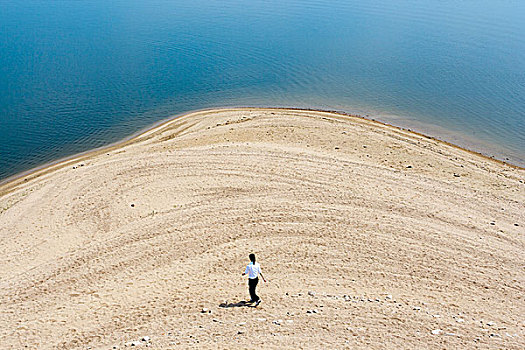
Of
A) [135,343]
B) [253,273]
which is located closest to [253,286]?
[253,273]

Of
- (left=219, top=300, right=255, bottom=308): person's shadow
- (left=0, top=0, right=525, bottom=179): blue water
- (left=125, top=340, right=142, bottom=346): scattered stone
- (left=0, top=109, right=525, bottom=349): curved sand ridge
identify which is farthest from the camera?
(left=0, top=0, right=525, bottom=179): blue water

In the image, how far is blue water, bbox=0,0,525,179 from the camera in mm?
28625

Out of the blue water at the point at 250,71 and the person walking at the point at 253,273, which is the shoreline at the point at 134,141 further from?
the person walking at the point at 253,273

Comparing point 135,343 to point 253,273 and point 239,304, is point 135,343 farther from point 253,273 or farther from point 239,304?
point 253,273

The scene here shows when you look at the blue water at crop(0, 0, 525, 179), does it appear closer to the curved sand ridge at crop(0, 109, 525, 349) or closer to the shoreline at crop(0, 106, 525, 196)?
the shoreline at crop(0, 106, 525, 196)

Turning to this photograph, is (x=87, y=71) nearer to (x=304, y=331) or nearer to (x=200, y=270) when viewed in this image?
(x=200, y=270)

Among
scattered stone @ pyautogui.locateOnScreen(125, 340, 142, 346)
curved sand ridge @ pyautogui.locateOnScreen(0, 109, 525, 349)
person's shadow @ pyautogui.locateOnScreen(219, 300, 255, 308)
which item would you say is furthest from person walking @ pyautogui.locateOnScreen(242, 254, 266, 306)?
scattered stone @ pyautogui.locateOnScreen(125, 340, 142, 346)

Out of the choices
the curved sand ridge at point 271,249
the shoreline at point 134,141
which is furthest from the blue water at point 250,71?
the curved sand ridge at point 271,249

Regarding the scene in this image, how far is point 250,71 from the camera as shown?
131 feet

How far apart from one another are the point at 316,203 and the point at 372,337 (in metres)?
6.78

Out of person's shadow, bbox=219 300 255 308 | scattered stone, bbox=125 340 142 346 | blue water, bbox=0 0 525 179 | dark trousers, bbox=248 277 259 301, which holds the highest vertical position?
blue water, bbox=0 0 525 179

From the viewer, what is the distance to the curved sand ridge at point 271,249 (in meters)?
9.52

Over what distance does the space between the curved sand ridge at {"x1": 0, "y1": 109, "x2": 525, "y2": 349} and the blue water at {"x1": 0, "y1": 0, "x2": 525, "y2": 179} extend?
28.3 feet

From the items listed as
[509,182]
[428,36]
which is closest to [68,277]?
[509,182]
